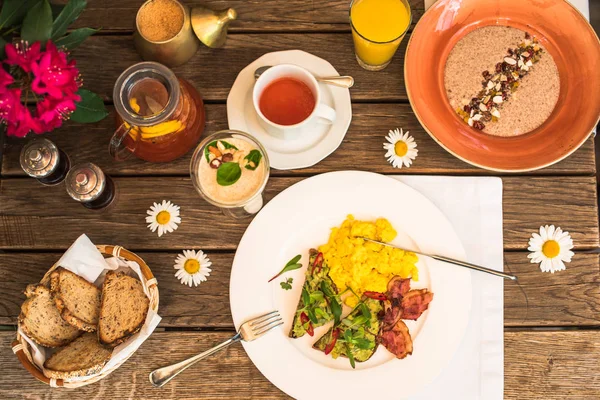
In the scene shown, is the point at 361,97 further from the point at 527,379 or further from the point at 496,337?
the point at 527,379

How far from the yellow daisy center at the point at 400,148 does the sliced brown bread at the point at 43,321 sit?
79 cm

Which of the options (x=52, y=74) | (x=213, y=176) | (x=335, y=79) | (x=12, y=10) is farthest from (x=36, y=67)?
(x=335, y=79)

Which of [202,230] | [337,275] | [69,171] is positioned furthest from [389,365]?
[69,171]

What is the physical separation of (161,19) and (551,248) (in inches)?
39.5

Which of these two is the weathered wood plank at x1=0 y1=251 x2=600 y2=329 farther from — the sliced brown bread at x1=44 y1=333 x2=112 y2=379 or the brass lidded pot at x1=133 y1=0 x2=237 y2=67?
the brass lidded pot at x1=133 y1=0 x2=237 y2=67

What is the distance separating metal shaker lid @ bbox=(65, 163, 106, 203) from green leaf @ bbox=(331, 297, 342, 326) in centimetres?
55

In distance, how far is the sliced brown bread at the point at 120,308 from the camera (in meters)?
1.03

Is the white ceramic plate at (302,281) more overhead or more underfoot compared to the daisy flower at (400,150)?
more underfoot

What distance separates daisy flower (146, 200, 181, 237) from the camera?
1189 millimetres

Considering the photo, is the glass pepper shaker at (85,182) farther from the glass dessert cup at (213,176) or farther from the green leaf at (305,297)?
the green leaf at (305,297)

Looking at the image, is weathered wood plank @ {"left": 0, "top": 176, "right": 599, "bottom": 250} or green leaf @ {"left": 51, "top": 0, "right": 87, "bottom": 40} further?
weathered wood plank @ {"left": 0, "top": 176, "right": 599, "bottom": 250}

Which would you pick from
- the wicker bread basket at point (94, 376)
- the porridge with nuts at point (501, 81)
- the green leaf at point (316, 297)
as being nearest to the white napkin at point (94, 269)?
the wicker bread basket at point (94, 376)

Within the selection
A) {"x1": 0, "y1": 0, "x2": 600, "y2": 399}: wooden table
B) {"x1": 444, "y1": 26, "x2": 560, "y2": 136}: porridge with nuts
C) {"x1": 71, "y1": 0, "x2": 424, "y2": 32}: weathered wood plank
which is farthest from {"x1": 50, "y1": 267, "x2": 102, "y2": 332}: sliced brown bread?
{"x1": 444, "y1": 26, "x2": 560, "y2": 136}: porridge with nuts

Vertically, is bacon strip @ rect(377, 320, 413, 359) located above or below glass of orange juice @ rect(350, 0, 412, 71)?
below
